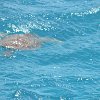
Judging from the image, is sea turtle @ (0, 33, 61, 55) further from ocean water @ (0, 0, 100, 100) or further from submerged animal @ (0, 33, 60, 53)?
ocean water @ (0, 0, 100, 100)

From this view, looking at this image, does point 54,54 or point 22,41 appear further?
point 22,41

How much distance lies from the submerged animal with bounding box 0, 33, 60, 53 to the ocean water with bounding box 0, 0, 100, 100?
16.5 inches

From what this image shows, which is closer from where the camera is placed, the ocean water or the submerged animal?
the ocean water

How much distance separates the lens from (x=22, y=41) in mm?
20531

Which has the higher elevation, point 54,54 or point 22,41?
point 22,41

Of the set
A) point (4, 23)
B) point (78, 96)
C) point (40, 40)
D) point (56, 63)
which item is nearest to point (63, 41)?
point (40, 40)

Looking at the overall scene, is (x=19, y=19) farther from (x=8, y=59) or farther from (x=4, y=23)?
(x=8, y=59)

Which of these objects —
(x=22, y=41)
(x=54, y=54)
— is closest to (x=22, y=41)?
(x=22, y=41)

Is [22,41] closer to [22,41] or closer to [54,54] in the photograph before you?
[22,41]

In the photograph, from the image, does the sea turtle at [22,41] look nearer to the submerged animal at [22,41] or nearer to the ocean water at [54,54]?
the submerged animal at [22,41]

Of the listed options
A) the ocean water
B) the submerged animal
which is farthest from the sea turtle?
the ocean water

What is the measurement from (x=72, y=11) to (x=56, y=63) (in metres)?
7.09

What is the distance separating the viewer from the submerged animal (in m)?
20.2

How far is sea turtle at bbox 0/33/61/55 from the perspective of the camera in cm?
2017
